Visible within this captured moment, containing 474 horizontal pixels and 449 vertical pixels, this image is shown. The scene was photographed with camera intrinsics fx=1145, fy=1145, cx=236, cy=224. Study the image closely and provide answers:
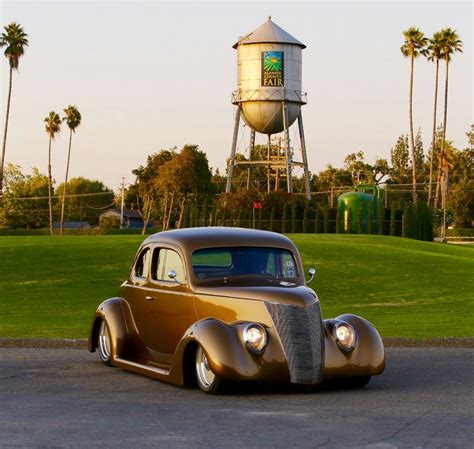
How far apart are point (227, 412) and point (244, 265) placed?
10.9ft

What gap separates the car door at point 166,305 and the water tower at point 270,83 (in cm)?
6904

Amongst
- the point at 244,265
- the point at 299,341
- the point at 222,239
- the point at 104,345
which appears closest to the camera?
the point at 299,341

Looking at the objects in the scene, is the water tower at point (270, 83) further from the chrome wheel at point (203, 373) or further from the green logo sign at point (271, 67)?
the chrome wheel at point (203, 373)

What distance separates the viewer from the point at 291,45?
280ft

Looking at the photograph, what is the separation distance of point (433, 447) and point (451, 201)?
135621 millimetres

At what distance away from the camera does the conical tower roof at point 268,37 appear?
85062 millimetres

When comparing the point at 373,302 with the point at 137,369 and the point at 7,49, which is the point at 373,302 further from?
the point at 7,49

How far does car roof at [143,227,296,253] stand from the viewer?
48.6 feet

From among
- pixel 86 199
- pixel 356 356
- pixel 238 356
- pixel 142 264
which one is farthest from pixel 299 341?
pixel 86 199

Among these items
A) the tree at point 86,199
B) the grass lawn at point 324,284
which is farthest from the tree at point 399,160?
the grass lawn at point 324,284

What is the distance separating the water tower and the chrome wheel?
70986 millimetres

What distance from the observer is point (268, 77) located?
84938 millimetres

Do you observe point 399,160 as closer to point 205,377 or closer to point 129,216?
point 129,216

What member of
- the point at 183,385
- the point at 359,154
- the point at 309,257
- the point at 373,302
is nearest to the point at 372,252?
the point at 309,257
